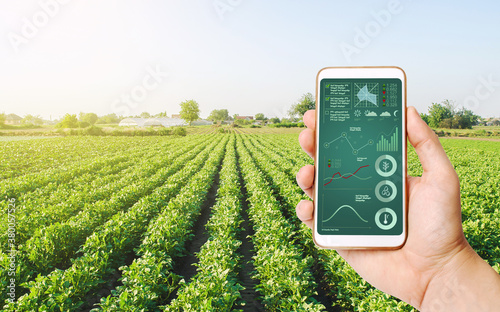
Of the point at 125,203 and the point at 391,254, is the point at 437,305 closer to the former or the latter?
the point at 391,254

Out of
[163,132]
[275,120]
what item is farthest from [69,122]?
[275,120]

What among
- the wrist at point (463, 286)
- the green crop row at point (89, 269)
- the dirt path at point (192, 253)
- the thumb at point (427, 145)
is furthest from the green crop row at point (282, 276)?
the green crop row at point (89, 269)

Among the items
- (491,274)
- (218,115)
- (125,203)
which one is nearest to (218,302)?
(491,274)

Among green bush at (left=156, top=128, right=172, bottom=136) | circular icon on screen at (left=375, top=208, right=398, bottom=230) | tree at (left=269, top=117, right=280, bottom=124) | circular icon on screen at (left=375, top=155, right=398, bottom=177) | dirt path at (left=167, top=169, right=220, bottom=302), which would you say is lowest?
dirt path at (left=167, top=169, right=220, bottom=302)

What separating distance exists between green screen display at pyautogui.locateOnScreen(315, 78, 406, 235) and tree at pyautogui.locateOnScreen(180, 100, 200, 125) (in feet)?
382

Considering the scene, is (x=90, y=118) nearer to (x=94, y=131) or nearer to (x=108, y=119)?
(x=108, y=119)

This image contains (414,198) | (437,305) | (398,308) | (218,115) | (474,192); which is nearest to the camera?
(437,305)

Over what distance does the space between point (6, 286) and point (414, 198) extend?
23.6 feet

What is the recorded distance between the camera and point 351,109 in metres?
2.54

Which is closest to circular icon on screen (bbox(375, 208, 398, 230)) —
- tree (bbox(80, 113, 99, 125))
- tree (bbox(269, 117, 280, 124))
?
tree (bbox(269, 117, 280, 124))

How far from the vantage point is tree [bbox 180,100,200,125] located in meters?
115

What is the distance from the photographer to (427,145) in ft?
7.77

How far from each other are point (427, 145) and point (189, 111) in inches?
4634

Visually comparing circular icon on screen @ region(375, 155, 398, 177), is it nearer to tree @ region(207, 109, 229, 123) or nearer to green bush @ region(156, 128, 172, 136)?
green bush @ region(156, 128, 172, 136)
